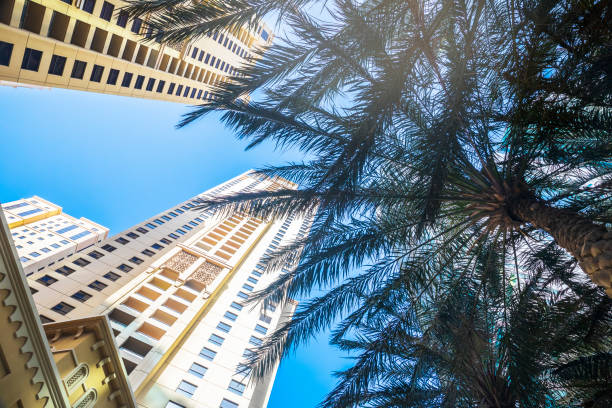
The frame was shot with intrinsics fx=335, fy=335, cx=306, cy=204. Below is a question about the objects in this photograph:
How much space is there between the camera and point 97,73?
59.5 feet

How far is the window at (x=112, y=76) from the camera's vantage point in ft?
62.7

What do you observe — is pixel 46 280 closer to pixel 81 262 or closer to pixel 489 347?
pixel 81 262

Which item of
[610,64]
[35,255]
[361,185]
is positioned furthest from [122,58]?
[35,255]

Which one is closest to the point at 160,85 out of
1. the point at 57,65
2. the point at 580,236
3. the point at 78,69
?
the point at 78,69

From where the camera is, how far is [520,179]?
5.38m

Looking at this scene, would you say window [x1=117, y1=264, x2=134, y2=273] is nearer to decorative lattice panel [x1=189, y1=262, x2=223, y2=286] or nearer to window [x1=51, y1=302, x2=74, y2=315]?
decorative lattice panel [x1=189, y1=262, x2=223, y2=286]

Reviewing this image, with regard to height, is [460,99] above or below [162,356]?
above

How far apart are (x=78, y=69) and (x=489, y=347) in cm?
2032

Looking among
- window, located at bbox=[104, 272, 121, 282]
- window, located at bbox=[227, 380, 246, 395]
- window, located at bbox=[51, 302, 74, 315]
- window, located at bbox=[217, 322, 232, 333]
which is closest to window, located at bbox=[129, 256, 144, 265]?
window, located at bbox=[104, 272, 121, 282]

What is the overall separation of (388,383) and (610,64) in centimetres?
680

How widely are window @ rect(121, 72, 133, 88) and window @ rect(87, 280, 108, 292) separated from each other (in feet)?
47.4

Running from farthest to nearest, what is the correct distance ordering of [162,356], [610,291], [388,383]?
[162,356]
[388,383]
[610,291]

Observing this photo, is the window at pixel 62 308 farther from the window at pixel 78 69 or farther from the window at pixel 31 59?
the window at pixel 31 59

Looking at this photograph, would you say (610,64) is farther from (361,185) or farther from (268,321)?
(268,321)
